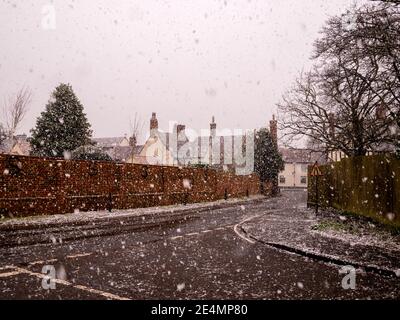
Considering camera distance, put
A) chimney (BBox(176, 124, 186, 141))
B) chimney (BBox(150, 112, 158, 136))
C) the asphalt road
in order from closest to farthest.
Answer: the asphalt road → chimney (BBox(150, 112, 158, 136)) → chimney (BBox(176, 124, 186, 141))

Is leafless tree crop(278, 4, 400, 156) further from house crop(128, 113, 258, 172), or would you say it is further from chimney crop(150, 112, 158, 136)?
chimney crop(150, 112, 158, 136)

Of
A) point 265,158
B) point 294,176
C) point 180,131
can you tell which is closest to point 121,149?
point 180,131

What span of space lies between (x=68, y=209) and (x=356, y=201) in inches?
561

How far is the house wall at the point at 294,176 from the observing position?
96.9 meters

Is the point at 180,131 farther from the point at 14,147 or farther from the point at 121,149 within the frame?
the point at 14,147

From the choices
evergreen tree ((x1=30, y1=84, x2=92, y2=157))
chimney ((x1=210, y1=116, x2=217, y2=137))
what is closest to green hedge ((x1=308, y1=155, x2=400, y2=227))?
evergreen tree ((x1=30, y1=84, x2=92, y2=157))

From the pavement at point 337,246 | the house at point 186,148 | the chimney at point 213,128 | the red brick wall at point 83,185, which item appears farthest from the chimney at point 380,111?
the chimney at point 213,128

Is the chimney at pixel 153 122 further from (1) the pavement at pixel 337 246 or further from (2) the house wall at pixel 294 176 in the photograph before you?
(1) the pavement at pixel 337 246

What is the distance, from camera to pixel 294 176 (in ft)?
319

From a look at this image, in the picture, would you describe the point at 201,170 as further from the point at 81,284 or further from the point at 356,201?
the point at 81,284

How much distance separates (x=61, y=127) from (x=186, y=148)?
1220 inches

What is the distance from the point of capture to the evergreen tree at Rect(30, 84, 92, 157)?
41.5 meters

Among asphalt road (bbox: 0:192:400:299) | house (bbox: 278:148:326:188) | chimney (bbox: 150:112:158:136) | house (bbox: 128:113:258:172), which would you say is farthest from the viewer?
house (bbox: 278:148:326:188)

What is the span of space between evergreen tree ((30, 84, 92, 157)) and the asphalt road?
32808mm
